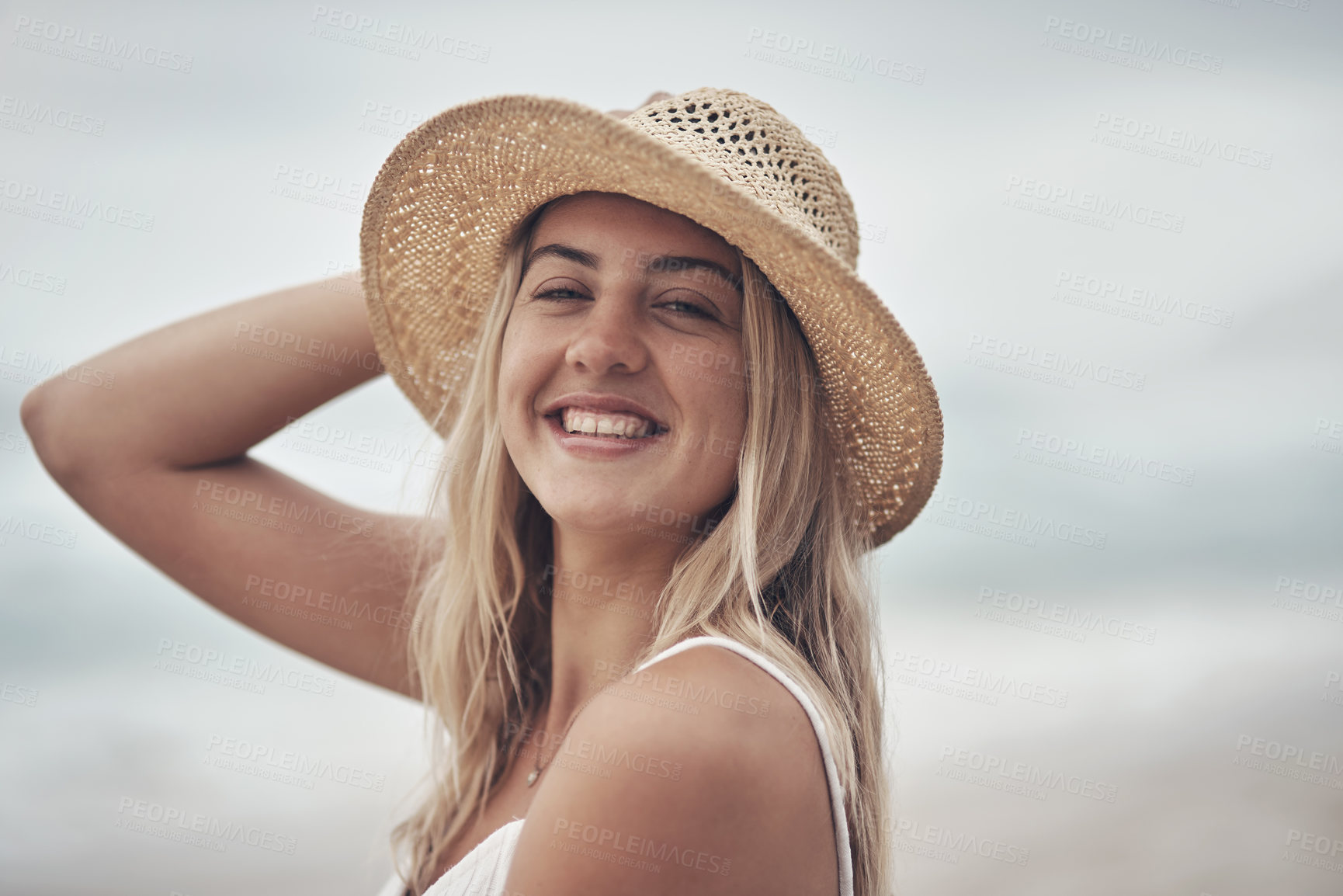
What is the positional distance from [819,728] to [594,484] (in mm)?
576

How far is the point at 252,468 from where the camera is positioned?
7.72 feet

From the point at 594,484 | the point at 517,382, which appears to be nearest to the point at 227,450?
the point at 517,382

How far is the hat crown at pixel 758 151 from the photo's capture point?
1.66 meters

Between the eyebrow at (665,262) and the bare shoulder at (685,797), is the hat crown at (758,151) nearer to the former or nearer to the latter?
the eyebrow at (665,262)

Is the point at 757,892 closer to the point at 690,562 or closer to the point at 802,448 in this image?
the point at 690,562

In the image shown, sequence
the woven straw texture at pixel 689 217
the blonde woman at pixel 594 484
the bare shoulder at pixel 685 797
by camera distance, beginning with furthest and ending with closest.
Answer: the woven straw texture at pixel 689 217, the blonde woman at pixel 594 484, the bare shoulder at pixel 685 797

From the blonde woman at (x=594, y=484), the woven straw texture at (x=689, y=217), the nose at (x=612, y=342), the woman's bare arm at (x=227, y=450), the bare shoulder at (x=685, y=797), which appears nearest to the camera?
the bare shoulder at (x=685, y=797)

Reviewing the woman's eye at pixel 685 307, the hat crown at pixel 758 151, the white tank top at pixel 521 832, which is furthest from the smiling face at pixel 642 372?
the white tank top at pixel 521 832

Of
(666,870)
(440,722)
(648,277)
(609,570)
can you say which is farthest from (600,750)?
(440,722)

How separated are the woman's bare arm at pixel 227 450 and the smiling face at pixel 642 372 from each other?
83 centimetres

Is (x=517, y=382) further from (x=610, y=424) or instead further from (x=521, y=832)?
(x=521, y=832)

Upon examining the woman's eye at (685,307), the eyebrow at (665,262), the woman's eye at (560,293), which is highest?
the eyebrow at (665,262)

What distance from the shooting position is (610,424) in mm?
1664

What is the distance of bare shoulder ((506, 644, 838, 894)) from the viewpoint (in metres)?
1.22
